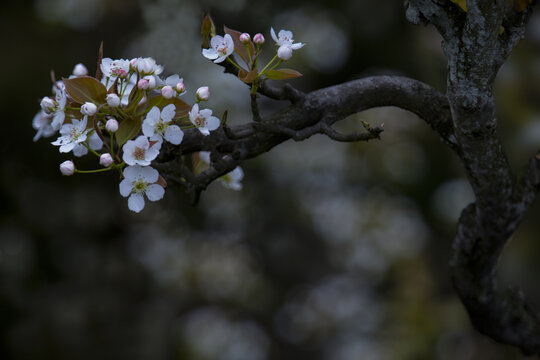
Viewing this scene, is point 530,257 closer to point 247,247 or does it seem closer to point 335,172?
point 335,172

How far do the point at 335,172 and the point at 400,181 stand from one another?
0.34m

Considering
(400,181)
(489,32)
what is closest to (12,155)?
(400,181)

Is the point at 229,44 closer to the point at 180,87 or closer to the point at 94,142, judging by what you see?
the point at 180,87

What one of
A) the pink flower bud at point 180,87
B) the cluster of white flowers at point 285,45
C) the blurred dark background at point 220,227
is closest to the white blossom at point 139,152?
the pink flower bud at point 180,87

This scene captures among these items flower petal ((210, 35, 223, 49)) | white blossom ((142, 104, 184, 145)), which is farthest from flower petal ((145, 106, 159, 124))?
flower petal ((210, 35, 223, 49))

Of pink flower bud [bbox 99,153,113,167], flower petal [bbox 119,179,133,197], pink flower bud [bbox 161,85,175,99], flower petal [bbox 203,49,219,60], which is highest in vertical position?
flower petal [bbox 203,49,219,60]

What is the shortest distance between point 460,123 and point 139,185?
0.45 meters

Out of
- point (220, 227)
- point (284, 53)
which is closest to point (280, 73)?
point (284, 53)

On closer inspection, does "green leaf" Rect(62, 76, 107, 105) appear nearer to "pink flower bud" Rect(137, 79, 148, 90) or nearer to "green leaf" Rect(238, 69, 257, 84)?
"pink flower bud" Rect(137, 79, 148, 90)

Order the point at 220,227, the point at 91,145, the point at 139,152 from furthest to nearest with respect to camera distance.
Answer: the point at 220,227, the point at 91,145, the point at 139,152

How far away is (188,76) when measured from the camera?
2600mm

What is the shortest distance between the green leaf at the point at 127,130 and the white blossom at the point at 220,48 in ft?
0.41

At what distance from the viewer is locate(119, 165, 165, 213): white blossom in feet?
2.23

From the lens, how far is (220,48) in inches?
28.1
